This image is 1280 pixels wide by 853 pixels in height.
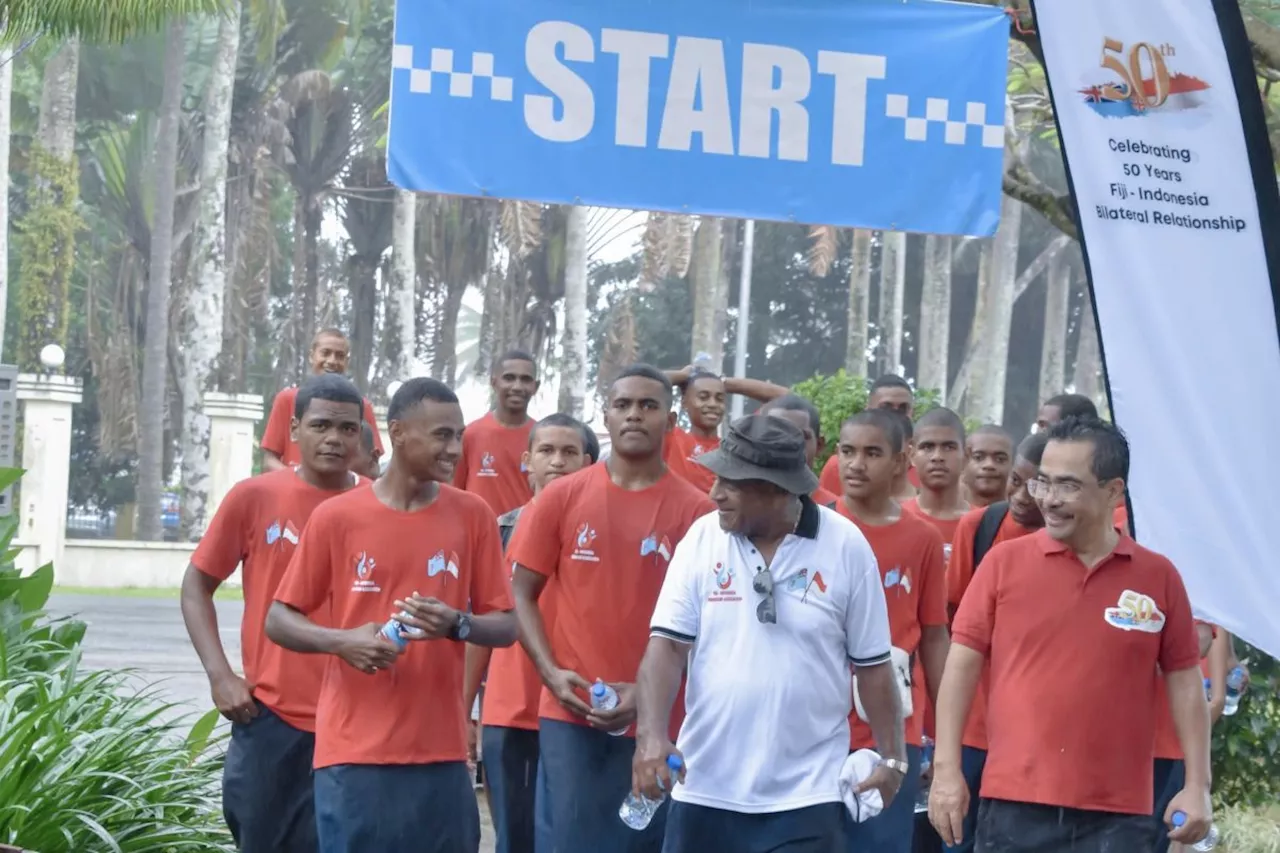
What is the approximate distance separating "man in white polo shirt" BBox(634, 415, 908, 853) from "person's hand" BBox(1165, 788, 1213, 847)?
79cm

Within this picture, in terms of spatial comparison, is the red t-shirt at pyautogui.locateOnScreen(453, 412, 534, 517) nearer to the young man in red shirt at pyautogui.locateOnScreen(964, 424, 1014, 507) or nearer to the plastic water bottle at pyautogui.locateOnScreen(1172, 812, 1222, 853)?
the young man in red shirt at pyautogui.locateOnScreen(964, 424, 1014, 507)

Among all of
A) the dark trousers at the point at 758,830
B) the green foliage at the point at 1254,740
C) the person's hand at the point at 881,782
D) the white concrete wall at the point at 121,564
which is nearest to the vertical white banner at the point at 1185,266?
the person's hand at the point at 881,782

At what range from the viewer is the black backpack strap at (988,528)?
25.0ft

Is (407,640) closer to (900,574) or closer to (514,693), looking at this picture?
(514,693)

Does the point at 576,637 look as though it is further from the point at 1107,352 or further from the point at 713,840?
the point at 1107,352

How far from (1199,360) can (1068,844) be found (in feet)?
4.86

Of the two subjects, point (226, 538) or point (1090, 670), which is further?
point (226, 538)

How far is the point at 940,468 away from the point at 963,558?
2.28 ft

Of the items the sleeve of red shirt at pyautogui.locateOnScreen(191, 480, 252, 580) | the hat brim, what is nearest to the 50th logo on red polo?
the hat brim

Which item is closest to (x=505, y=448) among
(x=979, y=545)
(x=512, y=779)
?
(x=512, y=779)

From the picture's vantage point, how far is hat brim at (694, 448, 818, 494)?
5734mm

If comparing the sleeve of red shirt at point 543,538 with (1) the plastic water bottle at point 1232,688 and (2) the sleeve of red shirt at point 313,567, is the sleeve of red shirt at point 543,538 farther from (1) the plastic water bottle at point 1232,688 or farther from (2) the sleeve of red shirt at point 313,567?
(1) the plastic water bottle at point 1232,688

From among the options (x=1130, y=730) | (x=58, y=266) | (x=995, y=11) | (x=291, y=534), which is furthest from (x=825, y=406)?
(x=58, y=266)

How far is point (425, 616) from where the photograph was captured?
604 cm
